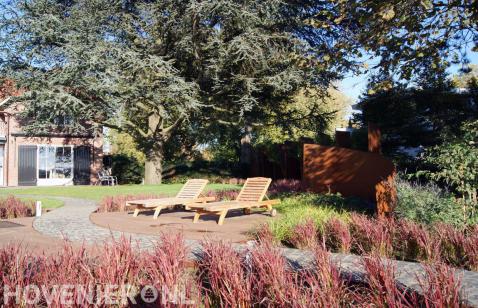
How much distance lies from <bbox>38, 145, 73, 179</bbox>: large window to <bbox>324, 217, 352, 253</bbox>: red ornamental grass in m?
25.6

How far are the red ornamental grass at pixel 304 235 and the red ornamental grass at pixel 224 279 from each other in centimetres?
186

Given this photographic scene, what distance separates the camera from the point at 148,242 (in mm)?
7484

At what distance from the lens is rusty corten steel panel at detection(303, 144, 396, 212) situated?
12.7 m

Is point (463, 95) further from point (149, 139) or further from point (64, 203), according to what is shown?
point (64, 203)

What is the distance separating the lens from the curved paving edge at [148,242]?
4.41 meters

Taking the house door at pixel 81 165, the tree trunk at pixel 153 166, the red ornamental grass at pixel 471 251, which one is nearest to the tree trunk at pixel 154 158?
the tree trunk at pixel 153 166

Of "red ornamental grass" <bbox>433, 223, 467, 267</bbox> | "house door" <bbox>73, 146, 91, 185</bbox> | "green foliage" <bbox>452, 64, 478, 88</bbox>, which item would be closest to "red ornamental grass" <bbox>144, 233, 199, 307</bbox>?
"red ornamental grass" <bbox>433, 223, 467, 267</bbox>

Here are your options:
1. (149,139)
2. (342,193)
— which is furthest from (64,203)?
(342,193)

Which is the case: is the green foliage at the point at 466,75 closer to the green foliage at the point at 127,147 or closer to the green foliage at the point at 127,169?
the green foliage at the point at 127,169

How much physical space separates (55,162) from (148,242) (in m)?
23.9

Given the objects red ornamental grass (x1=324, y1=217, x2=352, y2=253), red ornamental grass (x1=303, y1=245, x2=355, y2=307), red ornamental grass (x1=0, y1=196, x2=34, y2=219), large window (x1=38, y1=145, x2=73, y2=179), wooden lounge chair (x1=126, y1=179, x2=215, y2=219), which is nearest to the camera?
red ornamental grass (x1=303, y1=245, x2=355, y2=307)

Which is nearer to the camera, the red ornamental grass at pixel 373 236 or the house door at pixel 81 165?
the red ornamental grass at pixel 373 236

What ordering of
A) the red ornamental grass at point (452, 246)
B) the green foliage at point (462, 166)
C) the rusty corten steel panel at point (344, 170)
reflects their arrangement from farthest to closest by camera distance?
the rusty corten steel panel at point (344, 170), the green foliage at point (462, 166), the red ornamental grass at point (452, 246)

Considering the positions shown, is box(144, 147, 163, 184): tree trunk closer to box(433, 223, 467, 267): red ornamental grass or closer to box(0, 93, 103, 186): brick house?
box(0, 93, 103, 186): brick house
